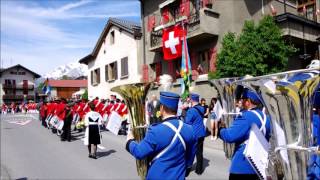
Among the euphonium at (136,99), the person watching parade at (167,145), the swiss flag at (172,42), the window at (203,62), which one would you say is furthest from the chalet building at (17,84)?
the person watching parade at (167,145)

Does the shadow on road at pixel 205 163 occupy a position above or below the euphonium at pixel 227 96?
below

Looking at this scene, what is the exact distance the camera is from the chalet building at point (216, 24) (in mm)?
17969

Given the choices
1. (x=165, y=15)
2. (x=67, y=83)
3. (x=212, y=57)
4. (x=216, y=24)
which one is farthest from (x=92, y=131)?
(x=67, y=83)

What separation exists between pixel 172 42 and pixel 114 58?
11113 millimetres

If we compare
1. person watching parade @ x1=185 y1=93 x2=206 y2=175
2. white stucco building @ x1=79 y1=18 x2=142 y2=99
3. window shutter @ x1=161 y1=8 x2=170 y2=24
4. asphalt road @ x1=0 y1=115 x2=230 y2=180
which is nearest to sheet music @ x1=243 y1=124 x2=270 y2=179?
person watching parade @ x1=185 y1=93 x2=206 y2=175

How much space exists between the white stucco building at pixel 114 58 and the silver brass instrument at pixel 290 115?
2226cm

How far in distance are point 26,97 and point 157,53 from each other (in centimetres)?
6591

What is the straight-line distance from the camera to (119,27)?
1129 inches

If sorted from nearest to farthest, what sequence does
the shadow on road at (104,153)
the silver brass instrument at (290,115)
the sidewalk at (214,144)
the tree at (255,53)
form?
the silver brass instrument at (290,115), the shadow on road at (104,153), the sidewalk at (214,144), the tree at (255,53)

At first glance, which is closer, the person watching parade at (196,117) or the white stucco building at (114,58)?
the person watching parade at (196,117)

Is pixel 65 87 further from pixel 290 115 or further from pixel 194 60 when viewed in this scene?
pixel 290 115

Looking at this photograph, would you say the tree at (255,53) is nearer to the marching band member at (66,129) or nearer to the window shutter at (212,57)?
the window shutter at (212,57)

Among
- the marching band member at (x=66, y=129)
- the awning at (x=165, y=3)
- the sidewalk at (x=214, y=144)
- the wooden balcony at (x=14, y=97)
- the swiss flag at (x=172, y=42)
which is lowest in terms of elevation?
the sidewalk at (x=214, y=144)

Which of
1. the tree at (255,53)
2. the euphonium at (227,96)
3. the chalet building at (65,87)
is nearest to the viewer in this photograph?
the euphonium at (227,96)
